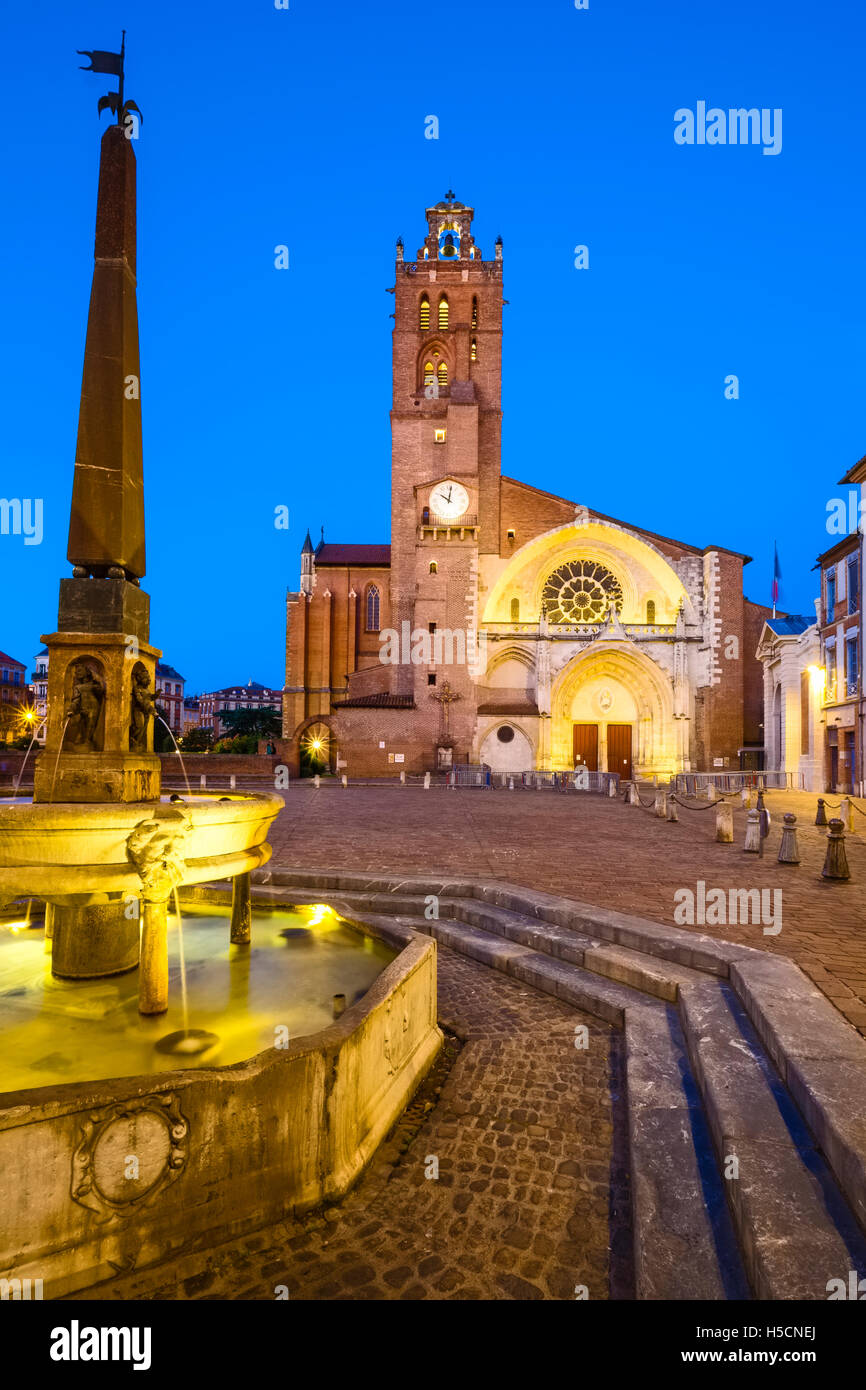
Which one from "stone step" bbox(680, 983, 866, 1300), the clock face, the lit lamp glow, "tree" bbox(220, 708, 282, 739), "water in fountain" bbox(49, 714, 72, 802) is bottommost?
"stone step" bbox(680, 983, 866, 1300)

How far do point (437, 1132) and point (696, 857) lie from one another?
818 cm

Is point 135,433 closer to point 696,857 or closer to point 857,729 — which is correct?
point 696,857

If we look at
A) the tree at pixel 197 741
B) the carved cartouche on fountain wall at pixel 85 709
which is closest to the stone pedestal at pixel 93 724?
the carved cartouche on fountain wall at pixel 85 709

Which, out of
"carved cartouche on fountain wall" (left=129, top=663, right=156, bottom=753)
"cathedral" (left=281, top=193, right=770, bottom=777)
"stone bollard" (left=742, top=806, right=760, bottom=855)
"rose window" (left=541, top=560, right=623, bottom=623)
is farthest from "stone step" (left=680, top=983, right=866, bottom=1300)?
"rose window" (left=541, top=560, right=623, bottom=623)

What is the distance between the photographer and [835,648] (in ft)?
86.1

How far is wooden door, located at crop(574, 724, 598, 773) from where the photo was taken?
114ft

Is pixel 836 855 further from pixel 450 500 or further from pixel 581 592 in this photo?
pixel 450 500

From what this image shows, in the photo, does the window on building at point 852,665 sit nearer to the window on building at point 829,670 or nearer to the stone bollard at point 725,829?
the window on building at point 829,670

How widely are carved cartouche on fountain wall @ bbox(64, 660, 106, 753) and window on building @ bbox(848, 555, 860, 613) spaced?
1088 inches

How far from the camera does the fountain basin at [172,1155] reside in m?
2.43

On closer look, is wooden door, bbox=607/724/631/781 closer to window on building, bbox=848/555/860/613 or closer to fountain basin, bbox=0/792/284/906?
window on building, bbox=848/555/860/613

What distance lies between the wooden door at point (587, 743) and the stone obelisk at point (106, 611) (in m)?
31.1

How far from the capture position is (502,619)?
3544cm
